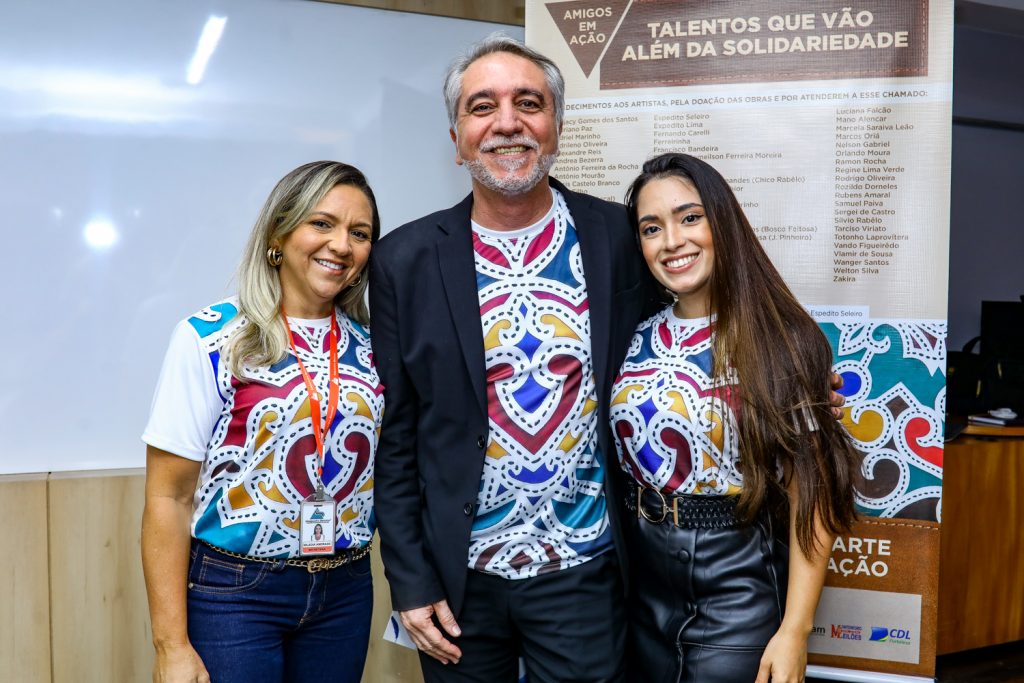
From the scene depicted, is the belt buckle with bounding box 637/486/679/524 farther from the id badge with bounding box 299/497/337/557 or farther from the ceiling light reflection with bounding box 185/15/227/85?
the ceiling light reflection with bounding box 185/15/227/85

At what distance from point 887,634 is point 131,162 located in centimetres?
276

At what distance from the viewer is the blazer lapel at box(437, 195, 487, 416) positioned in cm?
173

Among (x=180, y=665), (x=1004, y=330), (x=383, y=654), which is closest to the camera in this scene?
(x=180, y=665)

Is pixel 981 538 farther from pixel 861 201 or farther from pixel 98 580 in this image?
pixel 98 580

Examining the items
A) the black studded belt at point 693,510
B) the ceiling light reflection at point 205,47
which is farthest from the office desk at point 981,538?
the ceiling light reflection at point 205,47

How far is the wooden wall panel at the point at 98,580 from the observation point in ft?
8.30

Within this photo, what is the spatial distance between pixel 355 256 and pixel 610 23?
126 cm

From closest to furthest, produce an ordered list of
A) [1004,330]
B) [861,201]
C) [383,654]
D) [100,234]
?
1. [861,201]
2. [100,234]
3. [383,654]
4. [1004,330]

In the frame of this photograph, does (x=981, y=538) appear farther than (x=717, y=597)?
Yes

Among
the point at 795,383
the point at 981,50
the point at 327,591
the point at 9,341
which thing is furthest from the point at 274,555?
the point at 981,50

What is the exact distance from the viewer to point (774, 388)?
1.61 metres

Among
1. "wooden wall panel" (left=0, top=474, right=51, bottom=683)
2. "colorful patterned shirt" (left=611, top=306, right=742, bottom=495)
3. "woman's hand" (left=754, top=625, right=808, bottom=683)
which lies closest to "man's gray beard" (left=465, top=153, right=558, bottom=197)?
"colorful patterned shirt" (left=611, top=306, right=742, bottom=495)

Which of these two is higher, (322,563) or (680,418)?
(680,418)

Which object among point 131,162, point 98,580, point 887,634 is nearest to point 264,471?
point 98,580
